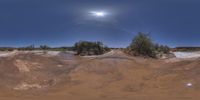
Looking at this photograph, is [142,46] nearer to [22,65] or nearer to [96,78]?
[96,78]

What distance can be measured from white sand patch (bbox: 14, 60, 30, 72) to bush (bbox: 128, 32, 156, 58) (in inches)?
96.1

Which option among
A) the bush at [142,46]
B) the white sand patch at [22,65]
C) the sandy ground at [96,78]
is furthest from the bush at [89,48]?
the white sand patch at [22,65]

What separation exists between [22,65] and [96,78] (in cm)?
141

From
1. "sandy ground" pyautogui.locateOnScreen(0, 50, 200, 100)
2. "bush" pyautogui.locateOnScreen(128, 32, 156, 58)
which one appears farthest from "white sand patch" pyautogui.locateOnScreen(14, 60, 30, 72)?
"bush" pyautogui.locateOnScreen(128, 32, 156, 58)

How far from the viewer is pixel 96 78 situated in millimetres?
6773

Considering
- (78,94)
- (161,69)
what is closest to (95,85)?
(78,94)

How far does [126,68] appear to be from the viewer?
7.20m

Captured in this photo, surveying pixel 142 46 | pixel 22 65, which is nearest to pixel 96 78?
pixel 22 65

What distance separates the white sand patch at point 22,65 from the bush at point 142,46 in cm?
A: 244

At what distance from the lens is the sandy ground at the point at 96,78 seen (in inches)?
241

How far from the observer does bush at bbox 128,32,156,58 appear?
8.45m

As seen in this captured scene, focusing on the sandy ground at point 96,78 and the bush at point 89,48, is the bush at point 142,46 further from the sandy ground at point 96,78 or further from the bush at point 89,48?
the bush at point 89,48

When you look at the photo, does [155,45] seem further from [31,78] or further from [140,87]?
[31,78]

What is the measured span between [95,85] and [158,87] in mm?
1029
